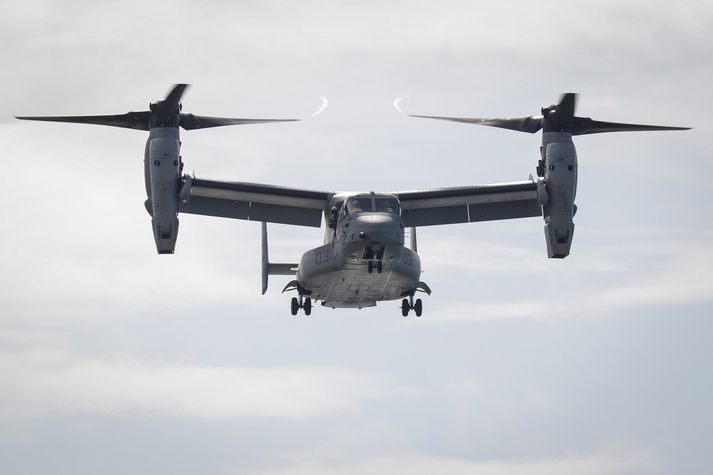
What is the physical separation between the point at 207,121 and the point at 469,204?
273 inches

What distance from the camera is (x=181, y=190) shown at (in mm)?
30141

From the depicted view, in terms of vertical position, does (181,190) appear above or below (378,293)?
above

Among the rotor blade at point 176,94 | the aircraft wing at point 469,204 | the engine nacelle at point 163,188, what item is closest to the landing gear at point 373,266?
the aircraft wing at point 469,204

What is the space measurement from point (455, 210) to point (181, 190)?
7.88 metres

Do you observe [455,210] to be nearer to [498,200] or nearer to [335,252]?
[498,200]

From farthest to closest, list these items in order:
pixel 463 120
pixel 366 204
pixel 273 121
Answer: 1. pixel 463 120
2. pixel 273 121
3. pixel 366 204

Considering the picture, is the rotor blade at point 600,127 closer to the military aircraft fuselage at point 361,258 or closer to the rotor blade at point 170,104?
the military aircraft fuselage at point 361,258

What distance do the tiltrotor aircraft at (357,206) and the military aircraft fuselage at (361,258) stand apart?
0.03 metres

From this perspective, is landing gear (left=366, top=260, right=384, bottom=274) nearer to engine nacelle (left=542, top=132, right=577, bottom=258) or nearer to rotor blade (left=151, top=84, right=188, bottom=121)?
engine nacelle (left=542, top=132, right=577, bottom=258)

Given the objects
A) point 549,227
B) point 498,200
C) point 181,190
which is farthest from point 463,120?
point 181,190

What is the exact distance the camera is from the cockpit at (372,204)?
29672 millimetres

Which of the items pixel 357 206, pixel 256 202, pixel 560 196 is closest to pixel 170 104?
pixel 256 202

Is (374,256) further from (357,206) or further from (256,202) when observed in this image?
(256,202)

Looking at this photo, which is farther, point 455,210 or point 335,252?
point 455,210
